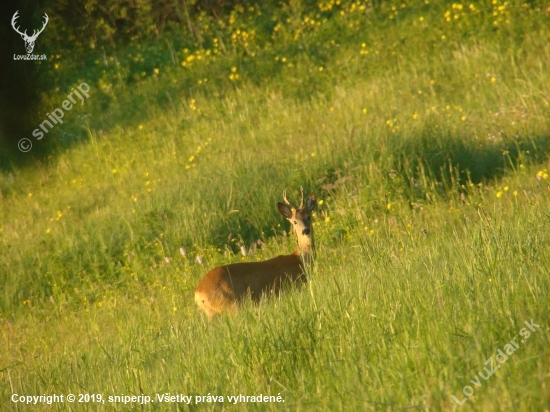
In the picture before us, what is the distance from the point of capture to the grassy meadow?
4684 mm

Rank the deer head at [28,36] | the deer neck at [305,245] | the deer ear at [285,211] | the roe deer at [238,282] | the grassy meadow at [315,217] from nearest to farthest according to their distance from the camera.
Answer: the grassy meadow at [315,217]
the roe deer at [238,282]
the deer neck at [305,245]
the deer ear at [285,211]
the deer head at [28,36]

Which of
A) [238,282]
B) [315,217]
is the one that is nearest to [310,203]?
[315,217]

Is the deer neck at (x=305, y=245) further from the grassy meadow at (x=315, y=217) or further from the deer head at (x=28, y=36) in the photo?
the deer head at (x=28, y=36)

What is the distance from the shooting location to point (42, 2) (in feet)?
65.6

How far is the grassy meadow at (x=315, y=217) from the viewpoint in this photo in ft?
15.4

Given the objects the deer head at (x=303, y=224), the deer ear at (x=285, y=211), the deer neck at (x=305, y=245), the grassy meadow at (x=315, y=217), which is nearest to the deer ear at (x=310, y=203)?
the deer head at (x=303, y=224)

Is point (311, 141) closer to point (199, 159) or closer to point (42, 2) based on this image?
point (199, 159)

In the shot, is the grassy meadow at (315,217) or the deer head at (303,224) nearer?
the grassy meadow at (315,217)

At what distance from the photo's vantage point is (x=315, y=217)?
414 inches

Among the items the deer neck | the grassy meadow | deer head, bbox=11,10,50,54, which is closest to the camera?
the grassy meadow

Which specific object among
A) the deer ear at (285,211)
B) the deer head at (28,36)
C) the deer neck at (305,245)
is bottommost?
the deer neck at (305,245)

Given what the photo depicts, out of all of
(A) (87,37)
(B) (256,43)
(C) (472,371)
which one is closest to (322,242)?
(C) (472,371)

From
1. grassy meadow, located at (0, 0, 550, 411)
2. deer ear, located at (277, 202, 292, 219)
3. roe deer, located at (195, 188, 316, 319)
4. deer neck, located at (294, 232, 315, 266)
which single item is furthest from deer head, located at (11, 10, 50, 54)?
roe deer, located at (195, 188, 316, 319)

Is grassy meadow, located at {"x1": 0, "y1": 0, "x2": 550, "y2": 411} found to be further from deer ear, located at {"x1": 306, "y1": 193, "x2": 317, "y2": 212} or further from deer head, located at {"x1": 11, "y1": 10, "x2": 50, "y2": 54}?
deer head, located at {"x1": 11, "y1": 10, "x2": 50, "y2": 54}
